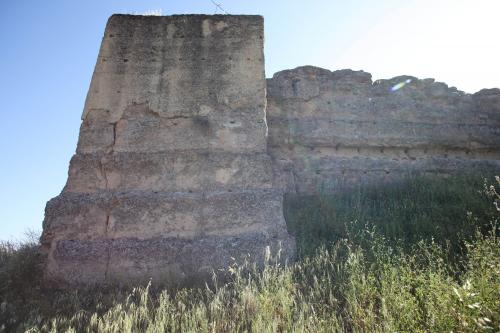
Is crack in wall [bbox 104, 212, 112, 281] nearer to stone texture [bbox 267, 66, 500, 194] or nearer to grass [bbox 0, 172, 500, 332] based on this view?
grass [bbox 0, 172, 500, 332]

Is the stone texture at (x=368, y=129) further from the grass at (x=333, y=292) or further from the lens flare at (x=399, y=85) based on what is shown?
the grass at (x=333, y=292)

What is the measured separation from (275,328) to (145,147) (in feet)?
10.7

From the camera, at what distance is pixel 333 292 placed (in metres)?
3.48

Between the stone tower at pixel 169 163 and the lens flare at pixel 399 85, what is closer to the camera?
the stone tower at pixel 169 163

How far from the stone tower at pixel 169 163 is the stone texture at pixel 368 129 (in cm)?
166

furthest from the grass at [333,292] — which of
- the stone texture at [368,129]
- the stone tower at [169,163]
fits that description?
the stone texture at [368,129]

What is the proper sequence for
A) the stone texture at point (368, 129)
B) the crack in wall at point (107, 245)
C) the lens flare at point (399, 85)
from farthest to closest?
the lens flare at point (399, 85) < the stone texture at point (368, 129) < the crack in wall at point (107, 245)

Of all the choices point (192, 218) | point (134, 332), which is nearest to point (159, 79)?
point (192, 218)

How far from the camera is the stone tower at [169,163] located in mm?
4418

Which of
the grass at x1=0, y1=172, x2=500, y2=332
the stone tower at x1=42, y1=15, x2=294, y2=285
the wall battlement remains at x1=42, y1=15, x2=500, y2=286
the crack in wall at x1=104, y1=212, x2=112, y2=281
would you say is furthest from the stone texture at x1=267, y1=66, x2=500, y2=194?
the crack in wall at x1=104, y1=212, x2=112, y2=281

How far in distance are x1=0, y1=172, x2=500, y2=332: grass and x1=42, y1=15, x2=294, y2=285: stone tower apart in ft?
1.31

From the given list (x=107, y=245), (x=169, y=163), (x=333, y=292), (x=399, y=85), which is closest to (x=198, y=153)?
(x=169, y=163)

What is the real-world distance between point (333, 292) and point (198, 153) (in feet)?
8.38

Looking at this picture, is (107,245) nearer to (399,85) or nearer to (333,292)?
(333,292)
